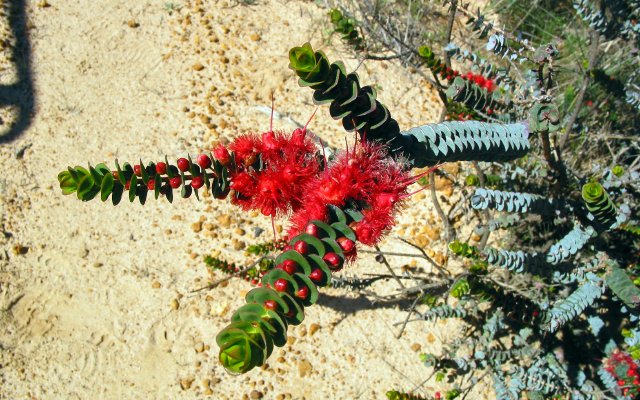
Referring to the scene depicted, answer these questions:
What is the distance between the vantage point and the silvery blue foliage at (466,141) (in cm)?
142

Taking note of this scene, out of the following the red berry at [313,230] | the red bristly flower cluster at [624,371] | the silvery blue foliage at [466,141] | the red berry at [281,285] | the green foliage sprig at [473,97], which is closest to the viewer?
the red berry at [281,285]

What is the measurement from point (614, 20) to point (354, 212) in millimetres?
1414

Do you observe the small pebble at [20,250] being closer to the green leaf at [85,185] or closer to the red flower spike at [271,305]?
the green leaf at [85,185]

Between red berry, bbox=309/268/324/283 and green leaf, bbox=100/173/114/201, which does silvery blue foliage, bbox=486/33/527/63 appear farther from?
green leaf, bbox=100/173/114/201

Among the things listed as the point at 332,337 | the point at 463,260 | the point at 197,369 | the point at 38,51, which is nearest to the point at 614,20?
the point at 463,260

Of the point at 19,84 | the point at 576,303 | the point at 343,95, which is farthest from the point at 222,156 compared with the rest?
the point at 19,84

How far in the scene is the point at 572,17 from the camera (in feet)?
10.8

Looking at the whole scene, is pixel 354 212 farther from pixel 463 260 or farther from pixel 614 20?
pixel 463 260

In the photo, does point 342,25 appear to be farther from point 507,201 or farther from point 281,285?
point 281,285

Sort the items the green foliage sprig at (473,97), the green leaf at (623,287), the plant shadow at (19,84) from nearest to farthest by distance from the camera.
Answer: the green foliage sprig at (473,97) < the green leaf at (623,287) < the plant shadow at (19,84)

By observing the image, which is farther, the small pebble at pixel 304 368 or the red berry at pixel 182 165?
the small pebble at pixel 304 368

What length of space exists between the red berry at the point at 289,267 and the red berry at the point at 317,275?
4 cm

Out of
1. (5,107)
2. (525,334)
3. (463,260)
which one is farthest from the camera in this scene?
(5,107)

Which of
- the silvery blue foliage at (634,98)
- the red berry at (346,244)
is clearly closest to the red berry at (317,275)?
the red berry at (346,244)
